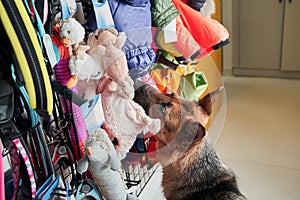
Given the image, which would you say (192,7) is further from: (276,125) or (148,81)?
(276,125)

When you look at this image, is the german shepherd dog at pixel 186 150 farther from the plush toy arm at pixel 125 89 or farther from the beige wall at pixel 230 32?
the beige wall at pixel 230 32

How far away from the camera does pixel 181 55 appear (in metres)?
1.02

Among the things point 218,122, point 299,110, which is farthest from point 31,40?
point 299,110

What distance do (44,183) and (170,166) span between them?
449 millimetres

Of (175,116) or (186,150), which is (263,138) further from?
(175,116)

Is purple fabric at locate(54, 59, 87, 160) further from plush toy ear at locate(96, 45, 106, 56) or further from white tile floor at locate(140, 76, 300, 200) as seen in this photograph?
white tile floor at locate(140, 76, 300, 200)

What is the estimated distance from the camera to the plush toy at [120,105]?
31.3 inches

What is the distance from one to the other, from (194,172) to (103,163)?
15.7 inches

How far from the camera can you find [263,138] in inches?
96.8

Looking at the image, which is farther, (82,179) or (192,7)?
(192,7)

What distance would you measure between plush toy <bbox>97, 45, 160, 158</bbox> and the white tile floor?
0.45 m

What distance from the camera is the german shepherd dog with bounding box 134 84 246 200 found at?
36.7 inches

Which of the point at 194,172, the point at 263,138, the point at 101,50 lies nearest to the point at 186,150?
the point at 194,172

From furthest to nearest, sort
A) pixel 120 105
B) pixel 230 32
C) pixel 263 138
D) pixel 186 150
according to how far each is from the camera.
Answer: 1. pixel 230 32
2. pixel 263 138
3. pixel 186 150
4. pixel 120 105
